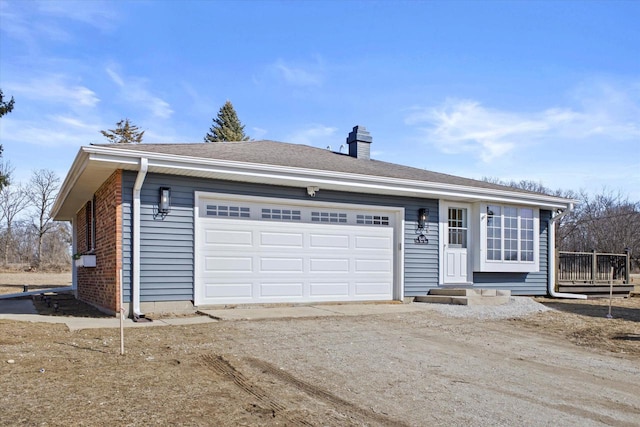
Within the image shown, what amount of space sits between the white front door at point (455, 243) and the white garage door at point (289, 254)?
1.50m

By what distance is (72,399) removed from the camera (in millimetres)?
3984

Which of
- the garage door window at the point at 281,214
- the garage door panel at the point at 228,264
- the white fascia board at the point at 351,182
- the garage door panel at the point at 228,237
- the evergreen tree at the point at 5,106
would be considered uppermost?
the evergreen tree at the point at 5,106

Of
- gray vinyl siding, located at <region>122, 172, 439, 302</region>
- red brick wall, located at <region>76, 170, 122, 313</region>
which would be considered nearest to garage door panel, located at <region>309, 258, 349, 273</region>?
gray vinyl siding, located at <region>122, 172, 439, 302</region>

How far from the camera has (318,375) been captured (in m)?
5.06

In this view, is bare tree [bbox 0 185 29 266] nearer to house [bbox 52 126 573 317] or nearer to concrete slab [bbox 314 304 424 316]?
house [bbox 52 126 573 317]

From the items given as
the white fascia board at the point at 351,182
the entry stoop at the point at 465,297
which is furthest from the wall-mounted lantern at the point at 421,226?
the entry stoop at the point at 465,297

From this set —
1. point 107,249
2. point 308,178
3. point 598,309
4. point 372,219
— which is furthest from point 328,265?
point 598,309

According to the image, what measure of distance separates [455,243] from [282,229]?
4.66 metres

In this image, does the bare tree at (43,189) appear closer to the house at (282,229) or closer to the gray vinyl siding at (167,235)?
the house at (282,229)

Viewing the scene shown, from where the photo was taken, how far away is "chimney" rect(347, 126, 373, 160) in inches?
559

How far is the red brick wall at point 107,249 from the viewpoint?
8664 mm

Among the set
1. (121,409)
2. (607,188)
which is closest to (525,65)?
(121,409)

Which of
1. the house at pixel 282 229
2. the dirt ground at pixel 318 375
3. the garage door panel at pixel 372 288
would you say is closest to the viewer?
the dirt ground at pixel 318 375

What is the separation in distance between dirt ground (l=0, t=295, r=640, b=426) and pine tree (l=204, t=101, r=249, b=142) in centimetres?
3467
